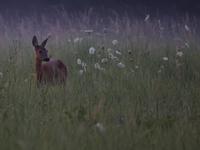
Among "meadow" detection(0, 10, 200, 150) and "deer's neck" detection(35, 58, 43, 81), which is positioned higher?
"deer's neck" detection(35, 58, 43, 81)

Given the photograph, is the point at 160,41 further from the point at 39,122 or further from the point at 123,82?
the point at 39,122

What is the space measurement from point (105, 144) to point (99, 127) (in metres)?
0.21

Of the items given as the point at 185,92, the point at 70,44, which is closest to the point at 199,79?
the point at 185,92

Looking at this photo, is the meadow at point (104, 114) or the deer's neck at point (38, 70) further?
the deer's neck at point (38, 70)

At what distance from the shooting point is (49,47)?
616 centimetres

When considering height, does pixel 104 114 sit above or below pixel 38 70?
below

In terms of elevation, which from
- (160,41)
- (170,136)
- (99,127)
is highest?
(160,41)

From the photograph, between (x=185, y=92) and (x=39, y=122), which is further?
(x=185, y=92)

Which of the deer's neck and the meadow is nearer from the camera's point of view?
the meadow


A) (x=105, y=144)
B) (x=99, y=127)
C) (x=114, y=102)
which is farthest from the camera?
(x=114, y=102)

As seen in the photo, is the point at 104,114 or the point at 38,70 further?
the point at 38,70

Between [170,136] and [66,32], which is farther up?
[66,32]

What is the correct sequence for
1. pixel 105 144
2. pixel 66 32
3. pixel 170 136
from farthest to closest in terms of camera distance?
pixel 66 32 → pixel 170 136 → pixel 105 144

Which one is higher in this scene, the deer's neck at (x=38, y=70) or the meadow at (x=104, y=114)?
the deer's neck at (x=38, y=70)
